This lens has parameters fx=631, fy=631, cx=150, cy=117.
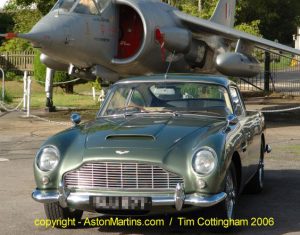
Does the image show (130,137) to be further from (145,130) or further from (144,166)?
(144,166)

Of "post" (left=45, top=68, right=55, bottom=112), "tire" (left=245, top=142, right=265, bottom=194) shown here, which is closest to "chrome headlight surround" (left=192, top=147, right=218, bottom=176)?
"tire" (left=245, top=142, right=265, bottom=194)

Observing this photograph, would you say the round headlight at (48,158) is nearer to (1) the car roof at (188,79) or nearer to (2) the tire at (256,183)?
(1) the car roof at (188,79)

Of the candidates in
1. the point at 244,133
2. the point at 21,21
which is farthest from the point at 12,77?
the point at 244,133

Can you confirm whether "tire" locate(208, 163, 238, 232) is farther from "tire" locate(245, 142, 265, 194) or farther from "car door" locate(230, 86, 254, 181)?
"tire" locate(245, 142, 265, 194)

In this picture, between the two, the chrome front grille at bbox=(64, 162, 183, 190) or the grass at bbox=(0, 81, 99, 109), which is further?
the grass at bbox=(0, 81, 99, 109)

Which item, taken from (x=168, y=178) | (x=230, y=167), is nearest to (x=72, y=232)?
(x=168, y=178)

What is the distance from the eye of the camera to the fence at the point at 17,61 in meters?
39.1

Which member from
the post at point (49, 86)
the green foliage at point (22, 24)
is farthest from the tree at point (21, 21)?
the post at point (49, 86)

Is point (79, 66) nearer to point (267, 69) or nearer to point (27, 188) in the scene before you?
point (27, 188)

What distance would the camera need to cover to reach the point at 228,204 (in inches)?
244

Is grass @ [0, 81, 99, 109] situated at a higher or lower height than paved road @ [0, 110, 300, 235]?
lower

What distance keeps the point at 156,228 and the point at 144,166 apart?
935 mm

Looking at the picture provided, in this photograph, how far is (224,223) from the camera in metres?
6.03

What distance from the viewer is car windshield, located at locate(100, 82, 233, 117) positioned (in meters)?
7.25
